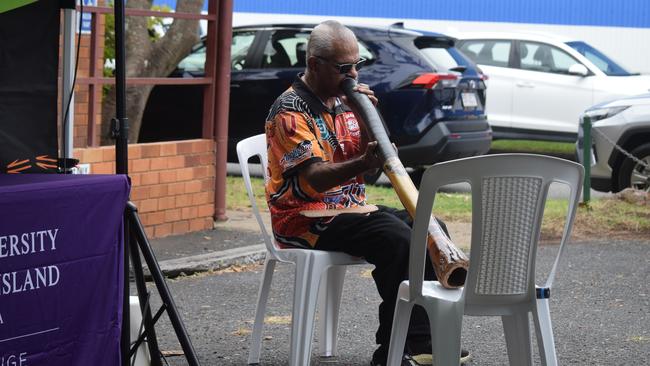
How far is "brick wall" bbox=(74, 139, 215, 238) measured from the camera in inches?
311

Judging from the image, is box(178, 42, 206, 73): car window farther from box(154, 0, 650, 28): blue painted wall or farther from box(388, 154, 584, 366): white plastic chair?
box(154, 0, 650, 28): blue painted wall

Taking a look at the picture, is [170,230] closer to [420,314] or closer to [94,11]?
[94,11]

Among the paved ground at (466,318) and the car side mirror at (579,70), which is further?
the car side mirror at (579,70)

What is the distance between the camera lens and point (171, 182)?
8211 mm

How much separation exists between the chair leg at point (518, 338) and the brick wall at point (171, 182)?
383 cm

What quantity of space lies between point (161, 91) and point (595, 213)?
4.04 m

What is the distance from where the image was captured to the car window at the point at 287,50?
11.7m

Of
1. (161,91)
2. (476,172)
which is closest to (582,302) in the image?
(476,172)

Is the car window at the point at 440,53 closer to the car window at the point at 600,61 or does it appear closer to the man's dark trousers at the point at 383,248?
the car window at the point at 600,61

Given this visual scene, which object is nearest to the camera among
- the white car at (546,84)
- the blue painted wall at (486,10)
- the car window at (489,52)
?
the white car at (546,84)

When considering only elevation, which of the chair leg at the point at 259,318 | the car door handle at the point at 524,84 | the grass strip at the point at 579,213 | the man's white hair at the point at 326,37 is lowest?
the grass strip at the point at 579,213

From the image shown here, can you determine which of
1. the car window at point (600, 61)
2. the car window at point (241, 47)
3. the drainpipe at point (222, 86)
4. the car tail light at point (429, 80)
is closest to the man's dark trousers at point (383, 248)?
the drainpipe at point (222, 86)

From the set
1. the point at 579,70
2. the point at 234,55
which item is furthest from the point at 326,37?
the point at 579,70

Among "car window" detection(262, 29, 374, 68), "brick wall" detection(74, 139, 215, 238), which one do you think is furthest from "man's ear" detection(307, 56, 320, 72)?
"car window" detection(262, 29, 374, 68)
